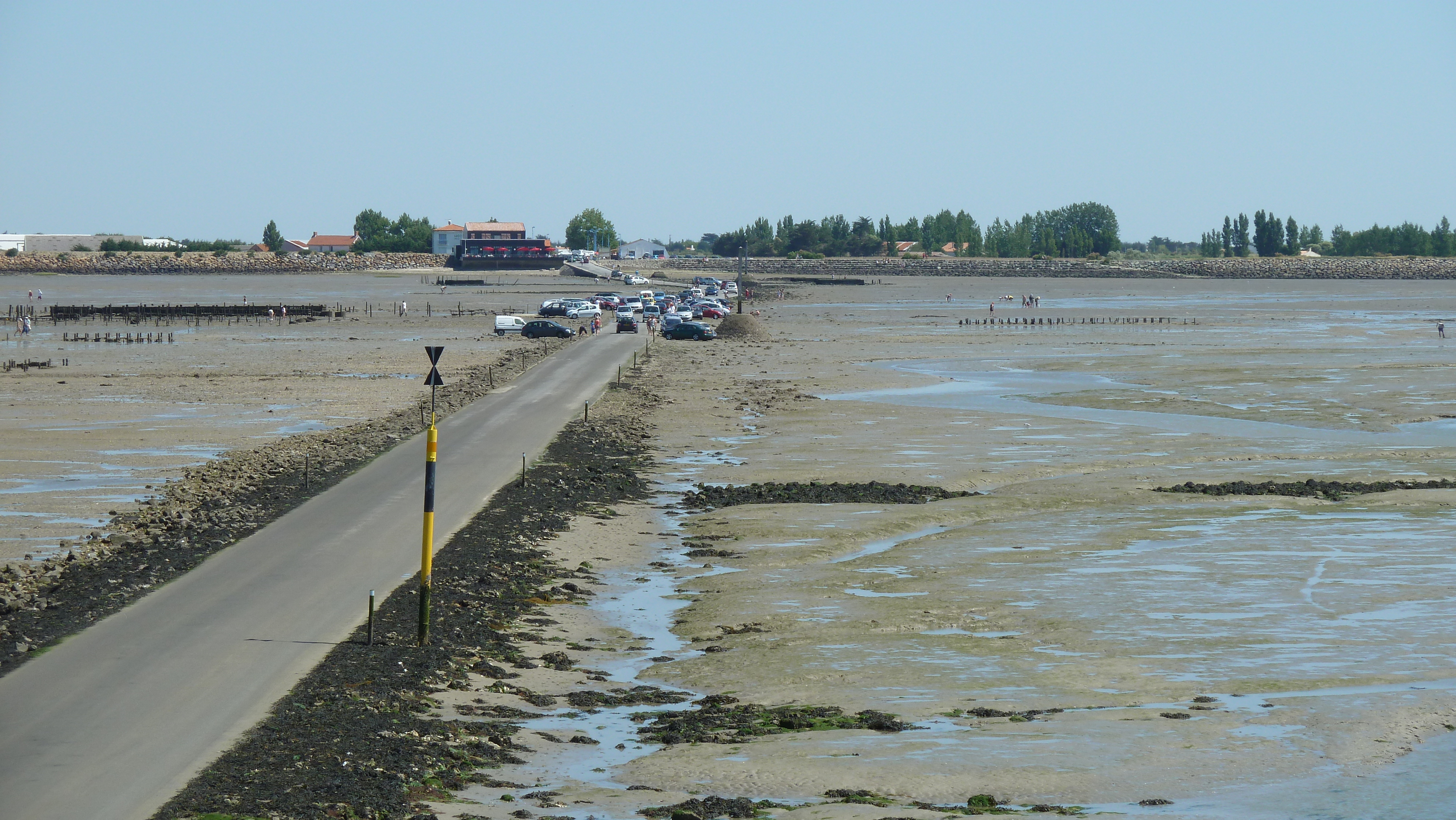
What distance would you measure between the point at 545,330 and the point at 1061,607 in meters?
70.5

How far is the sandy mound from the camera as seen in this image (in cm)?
9319

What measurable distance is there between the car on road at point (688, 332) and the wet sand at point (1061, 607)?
35538 mm

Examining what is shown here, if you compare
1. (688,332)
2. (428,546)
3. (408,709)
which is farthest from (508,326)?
(408,709)

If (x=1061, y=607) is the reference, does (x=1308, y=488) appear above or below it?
above

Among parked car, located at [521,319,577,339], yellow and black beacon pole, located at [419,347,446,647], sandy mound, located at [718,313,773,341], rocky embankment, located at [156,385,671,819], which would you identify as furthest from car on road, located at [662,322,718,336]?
yellow and black beacon pole, located at [419,347,446,647]

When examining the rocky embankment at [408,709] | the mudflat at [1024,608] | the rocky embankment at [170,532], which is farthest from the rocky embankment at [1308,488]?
the rocky embankment at [170,532]

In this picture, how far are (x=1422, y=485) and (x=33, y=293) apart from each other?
14699 centimetres

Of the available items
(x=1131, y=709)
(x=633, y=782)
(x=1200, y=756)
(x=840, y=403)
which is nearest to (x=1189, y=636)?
(x=1131, y=709)

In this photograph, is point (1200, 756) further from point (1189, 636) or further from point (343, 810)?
point (343, 810)

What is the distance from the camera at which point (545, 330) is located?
90.7m

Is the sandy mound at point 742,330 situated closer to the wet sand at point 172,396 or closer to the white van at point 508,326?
the white van at point 508,326

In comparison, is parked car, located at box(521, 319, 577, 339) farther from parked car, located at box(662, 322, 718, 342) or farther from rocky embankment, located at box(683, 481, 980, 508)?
rocky embankment, located at box(683, 481, 980, 508)

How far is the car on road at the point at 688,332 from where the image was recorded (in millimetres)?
90875

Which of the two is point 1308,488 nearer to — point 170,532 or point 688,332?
point 170,532
